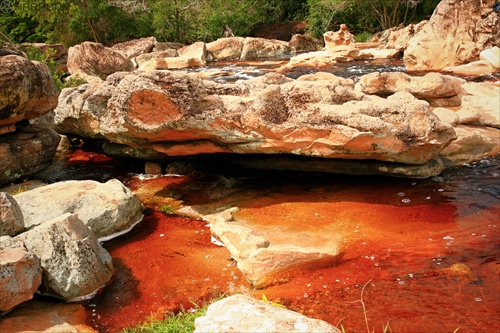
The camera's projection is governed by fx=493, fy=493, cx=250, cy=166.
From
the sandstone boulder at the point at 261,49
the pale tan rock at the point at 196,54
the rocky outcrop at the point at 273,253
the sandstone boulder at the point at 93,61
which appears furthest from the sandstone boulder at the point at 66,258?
the sandstone boulder at the point at 261,49

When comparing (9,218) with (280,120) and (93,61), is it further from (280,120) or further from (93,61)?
(93,61)

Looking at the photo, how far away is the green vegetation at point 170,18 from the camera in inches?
1130

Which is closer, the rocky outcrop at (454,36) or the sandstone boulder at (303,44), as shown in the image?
the rocky outcrop at (454,36)

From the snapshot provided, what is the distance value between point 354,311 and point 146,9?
104 ft

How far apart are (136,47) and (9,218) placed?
23167mm

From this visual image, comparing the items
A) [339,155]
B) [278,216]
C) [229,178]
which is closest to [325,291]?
[278,216]

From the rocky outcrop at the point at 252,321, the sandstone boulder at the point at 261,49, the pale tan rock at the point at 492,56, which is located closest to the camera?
the rocky outcrop at the point at 252,321

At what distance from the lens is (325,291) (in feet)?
16.7

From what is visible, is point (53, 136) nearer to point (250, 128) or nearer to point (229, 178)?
point (229, 178)

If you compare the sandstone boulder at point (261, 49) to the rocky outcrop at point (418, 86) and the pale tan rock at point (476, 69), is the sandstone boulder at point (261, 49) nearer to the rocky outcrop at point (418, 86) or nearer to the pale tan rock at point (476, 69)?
the pale tan rock at point (476, 69)

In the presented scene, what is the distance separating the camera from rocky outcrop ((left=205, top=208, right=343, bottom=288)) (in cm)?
539

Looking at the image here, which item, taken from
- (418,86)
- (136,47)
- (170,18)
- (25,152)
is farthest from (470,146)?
(170,18)

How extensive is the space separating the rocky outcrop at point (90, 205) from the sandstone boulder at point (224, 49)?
20.3 metres

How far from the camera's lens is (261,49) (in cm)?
2666
